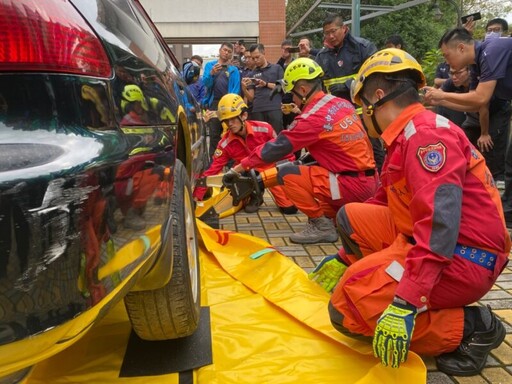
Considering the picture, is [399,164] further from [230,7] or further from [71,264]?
[230,7]

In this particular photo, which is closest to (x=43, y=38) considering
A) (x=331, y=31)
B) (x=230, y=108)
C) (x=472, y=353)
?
(x=472, y=353)

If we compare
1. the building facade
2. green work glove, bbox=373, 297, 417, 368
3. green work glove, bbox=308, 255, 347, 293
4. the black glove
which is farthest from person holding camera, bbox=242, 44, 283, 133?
the building facade

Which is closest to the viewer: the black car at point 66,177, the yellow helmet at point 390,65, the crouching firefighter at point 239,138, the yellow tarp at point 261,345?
the black car at point 66,177

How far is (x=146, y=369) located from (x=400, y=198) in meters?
1.26

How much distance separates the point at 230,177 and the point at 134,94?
257cm

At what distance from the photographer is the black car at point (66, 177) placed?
2.93ft

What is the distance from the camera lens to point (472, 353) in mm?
1913

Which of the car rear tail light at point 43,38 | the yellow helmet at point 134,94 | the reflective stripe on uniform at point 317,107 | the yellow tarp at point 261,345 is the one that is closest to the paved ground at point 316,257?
the yellow tarp at point 261,345

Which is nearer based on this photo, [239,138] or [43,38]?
[43,38]

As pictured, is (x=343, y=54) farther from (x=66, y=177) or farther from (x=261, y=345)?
(x=66, y=177)

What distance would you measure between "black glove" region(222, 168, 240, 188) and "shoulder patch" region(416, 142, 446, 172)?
7.42 feet

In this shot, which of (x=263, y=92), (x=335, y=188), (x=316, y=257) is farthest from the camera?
(x=263, y=92)

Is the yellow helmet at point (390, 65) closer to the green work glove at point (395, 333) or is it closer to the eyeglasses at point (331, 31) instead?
the green work glove at point (395, 333)

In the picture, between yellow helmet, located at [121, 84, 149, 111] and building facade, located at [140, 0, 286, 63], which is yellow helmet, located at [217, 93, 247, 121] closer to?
yellow helmet, located at [121, 84, 149, 111]
